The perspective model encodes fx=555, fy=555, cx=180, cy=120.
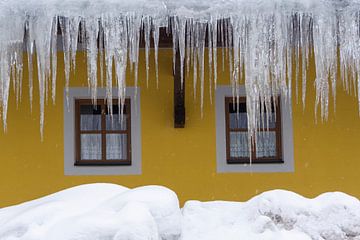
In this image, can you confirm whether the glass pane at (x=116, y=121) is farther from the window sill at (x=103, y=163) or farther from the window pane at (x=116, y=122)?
the window sill at (x=103, y=163)

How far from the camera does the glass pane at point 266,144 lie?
6.84 meters

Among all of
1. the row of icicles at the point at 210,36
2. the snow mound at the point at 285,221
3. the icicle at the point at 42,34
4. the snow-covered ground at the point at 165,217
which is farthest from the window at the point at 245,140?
the icicle at the point at 42,34

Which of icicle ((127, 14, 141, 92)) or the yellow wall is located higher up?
icicle ((127, 14, 141, 92))

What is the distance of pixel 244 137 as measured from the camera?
22.7ft

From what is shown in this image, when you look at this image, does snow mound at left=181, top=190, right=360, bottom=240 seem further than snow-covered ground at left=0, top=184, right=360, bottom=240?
Yes

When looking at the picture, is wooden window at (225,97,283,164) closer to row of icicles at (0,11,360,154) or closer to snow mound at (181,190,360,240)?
row of icicles at (0,11,360,154)

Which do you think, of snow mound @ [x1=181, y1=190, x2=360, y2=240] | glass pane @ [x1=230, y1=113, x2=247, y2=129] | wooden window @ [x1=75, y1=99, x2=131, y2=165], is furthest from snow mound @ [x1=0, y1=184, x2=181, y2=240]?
glass pane @ [x1=230, y1=113, x2=247, y2=129]

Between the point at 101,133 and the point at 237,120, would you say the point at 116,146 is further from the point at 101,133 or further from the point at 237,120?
the point at 237,120

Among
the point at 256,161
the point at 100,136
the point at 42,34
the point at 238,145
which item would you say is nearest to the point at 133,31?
the point at 42,34

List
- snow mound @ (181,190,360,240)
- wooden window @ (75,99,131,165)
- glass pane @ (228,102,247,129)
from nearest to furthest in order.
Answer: snow mound @ (181,190,360,240) → wooden window @ (75,99,131,165) → glass pane @ (228,102,247,129)

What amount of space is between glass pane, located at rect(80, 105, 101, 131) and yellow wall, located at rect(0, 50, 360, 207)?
285 millimetres

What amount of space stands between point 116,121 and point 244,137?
5.26 feet

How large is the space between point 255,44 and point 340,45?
2.93ft

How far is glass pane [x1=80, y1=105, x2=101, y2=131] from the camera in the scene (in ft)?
22.5
